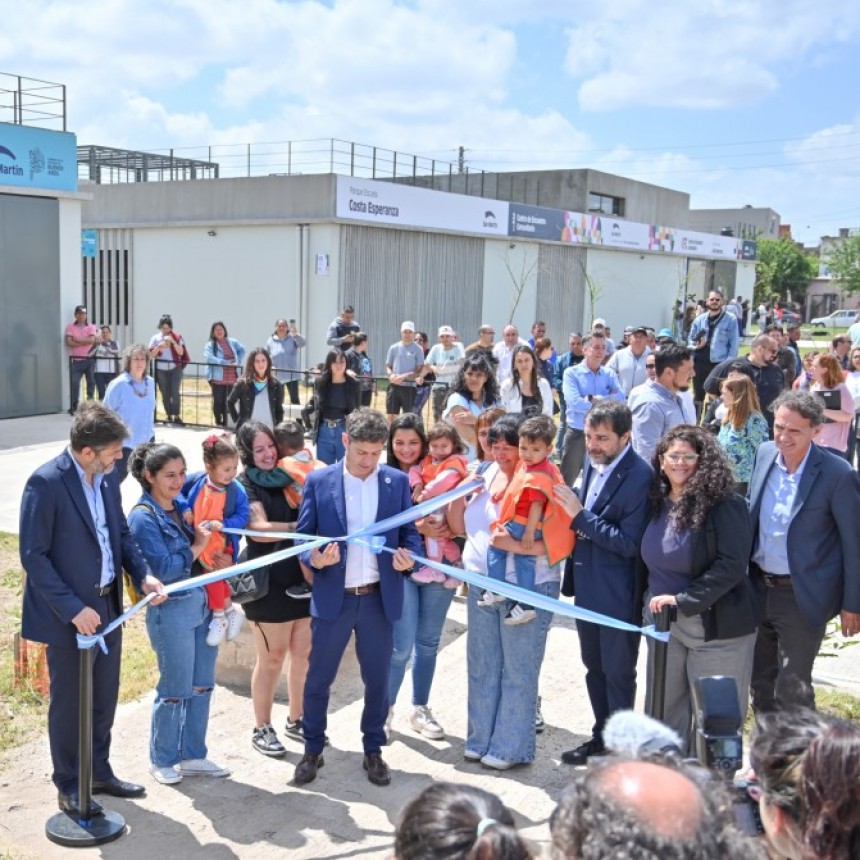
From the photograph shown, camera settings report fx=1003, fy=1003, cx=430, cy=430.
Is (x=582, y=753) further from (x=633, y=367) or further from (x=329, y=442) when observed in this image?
(x=633, y=367)

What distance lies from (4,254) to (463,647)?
13.2 metres

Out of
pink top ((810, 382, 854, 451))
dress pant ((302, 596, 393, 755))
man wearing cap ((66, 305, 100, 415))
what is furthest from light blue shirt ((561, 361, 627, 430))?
man wearing cap ((66, 305, 100, 415))

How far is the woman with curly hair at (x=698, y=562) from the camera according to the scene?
471 centimetres

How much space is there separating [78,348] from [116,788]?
14.0 metres

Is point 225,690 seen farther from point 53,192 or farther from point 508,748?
point 53,192

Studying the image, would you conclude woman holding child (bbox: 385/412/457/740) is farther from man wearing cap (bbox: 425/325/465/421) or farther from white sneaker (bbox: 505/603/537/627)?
man wearing cap (bbox: 425/325/465/421)

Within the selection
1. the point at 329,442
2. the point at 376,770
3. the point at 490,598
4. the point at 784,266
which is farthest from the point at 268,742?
the point at 784,266

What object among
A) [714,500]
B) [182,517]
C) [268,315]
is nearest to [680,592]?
[714,500]

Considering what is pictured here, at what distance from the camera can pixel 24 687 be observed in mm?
6242

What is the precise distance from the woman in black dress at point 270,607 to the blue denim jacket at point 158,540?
0.49m

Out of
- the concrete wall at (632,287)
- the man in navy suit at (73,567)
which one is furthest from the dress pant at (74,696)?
the concrete wall at (632,287)

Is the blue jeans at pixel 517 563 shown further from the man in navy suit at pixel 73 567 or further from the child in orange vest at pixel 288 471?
the man in navy suit at pixel 73 567

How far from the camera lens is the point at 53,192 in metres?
17.6

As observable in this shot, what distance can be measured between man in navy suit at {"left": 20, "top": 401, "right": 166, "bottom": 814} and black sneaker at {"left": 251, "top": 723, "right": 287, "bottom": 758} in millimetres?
971
